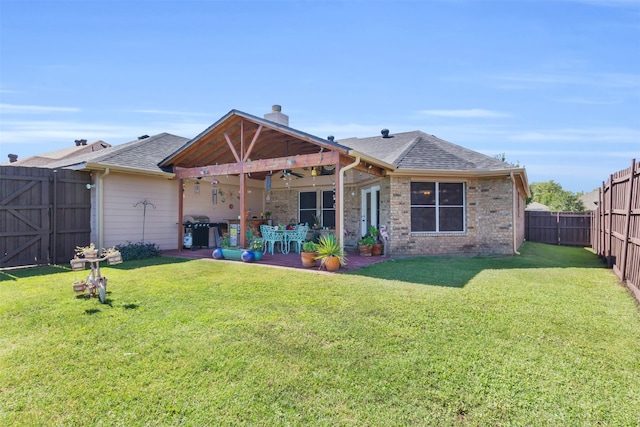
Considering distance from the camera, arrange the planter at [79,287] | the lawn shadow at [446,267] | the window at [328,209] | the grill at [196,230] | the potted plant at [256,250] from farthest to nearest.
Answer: the window at [328,209]
the grill at [196,230]
the potted plant at [256,250]
the lawn shadow at [446,267]
the planter at [79,287]

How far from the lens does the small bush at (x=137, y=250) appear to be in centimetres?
926

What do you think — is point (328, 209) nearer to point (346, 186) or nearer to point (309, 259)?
point (346, 186)

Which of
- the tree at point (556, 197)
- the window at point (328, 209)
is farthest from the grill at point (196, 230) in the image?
the tree at point (556, 197)

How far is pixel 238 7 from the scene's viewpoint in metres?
7.95

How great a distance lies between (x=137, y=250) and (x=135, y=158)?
3050mm

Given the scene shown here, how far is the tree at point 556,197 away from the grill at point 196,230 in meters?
35.3

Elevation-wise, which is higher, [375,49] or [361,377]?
[375,49]

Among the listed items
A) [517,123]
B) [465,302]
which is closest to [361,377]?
[465,302]

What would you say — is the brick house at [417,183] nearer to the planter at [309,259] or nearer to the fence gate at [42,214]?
the planter at [309,259]

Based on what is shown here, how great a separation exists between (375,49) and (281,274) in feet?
22.1

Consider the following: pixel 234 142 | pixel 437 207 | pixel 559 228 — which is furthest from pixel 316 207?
pixel 559 228

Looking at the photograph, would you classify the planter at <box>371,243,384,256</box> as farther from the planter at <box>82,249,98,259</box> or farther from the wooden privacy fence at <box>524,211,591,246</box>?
the wooden privacy fence at <box>524,211,591,246</box>

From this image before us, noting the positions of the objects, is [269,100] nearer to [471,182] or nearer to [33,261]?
[471,182]

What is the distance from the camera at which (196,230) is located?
11.7 metres
